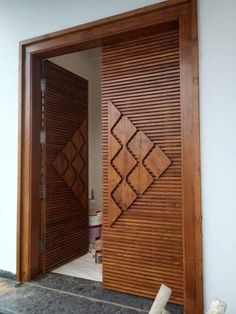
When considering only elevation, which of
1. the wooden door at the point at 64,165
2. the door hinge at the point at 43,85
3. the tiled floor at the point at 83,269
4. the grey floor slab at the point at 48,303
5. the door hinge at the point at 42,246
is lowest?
the tiled floor at the point at 83,269

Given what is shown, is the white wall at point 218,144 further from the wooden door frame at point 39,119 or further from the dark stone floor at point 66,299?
the dark stone floor at point 66,299

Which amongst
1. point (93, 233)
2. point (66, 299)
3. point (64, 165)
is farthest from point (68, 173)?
point (66, 299)

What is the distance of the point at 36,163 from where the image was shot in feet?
7.47

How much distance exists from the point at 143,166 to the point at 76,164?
42.5 inches

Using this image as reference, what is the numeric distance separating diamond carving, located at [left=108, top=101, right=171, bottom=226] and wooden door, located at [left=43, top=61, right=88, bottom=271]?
0.67 meters

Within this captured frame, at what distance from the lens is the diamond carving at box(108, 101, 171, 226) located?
1.89m

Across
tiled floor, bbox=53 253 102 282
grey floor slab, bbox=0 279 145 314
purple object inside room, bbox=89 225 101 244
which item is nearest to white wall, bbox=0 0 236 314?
grey floor slab, bbox=0 279 145 314

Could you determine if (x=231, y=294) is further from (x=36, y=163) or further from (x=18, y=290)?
(x=36, y=163)

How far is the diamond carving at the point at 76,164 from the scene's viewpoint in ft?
8.62

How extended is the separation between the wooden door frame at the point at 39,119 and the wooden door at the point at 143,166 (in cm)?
17

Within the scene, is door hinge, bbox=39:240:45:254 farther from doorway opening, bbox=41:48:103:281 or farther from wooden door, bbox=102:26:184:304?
wooden door, bbox=102:26:184:304

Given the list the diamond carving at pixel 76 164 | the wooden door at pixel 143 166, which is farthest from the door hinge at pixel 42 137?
the wooden door at pixel 143 166

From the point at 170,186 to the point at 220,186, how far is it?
0.37 meters

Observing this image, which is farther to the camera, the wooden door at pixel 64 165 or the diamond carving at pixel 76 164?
the diamond carving at pixel 76 164
